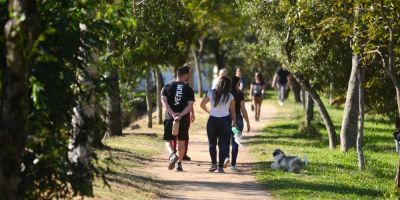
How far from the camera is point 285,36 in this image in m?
19.6

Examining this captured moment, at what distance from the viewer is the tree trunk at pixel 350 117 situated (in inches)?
693

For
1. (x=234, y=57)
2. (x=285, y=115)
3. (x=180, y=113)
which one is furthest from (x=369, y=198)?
(x=234, y=57)

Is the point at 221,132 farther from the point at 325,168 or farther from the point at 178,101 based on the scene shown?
the point at 325,168

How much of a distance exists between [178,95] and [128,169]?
5.04 ft

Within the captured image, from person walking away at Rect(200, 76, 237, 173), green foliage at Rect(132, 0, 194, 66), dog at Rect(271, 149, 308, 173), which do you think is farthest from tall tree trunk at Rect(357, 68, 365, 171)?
green foliage at Rect(132, 0, 194, 66)

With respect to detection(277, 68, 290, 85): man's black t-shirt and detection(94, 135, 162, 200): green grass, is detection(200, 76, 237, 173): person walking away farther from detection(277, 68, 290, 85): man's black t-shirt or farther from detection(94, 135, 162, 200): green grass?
detection(277, 68, 290, 85): man's black t-shirt

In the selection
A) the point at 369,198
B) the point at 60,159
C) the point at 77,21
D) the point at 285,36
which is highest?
the point at 285,36

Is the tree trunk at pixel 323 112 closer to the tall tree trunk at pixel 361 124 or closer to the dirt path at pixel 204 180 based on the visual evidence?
the dirt path at pixel 204 180

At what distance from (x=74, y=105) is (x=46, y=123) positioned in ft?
1.07

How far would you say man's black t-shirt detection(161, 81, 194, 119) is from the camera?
1362cm

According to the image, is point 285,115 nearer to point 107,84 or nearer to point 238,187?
point 238,187

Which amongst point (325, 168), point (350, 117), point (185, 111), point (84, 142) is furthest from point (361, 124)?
point (84, 142)

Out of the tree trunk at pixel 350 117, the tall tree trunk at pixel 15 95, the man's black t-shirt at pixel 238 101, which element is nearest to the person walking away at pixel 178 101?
the man's black t-shirt at pixel 238 101

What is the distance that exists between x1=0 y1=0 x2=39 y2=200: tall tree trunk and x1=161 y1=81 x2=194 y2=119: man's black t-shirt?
7.62 metres
